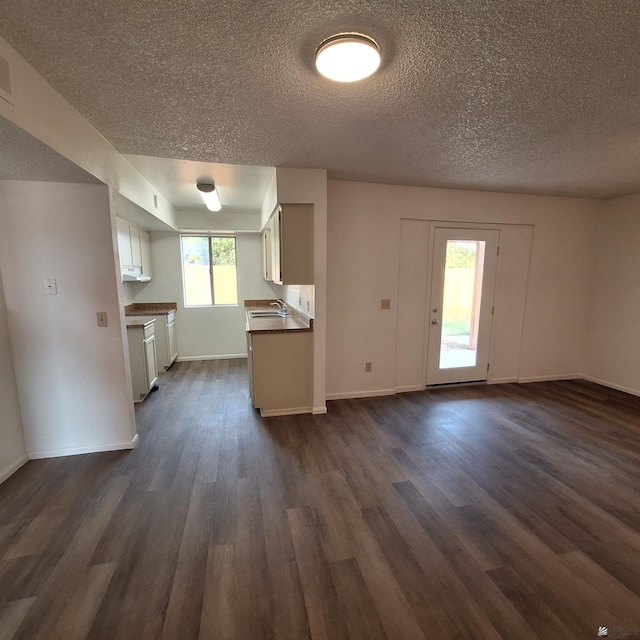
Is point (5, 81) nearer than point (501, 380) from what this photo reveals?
Yes

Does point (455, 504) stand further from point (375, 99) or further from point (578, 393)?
point (578, 393)

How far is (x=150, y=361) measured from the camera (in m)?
3.97

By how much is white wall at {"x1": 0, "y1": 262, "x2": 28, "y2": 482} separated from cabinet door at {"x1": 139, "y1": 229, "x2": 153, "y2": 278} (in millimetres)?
2552

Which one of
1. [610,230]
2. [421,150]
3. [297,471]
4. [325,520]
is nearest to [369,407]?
[297,471]

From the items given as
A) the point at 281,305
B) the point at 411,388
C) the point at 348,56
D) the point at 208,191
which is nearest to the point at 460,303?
the point at 411,388

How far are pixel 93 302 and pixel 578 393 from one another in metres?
5.54

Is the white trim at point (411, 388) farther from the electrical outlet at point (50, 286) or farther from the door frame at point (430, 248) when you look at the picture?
the electrical outlet at point (50, 286)

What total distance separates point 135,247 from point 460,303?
15.0ft

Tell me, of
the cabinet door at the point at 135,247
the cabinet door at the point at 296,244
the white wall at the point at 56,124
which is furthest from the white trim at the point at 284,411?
the cabinet door at the point at 135,247

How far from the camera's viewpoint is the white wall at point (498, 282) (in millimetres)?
3648

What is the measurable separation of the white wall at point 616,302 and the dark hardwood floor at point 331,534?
1.43 metres

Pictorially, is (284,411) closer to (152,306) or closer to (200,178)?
Answer: (200,178)

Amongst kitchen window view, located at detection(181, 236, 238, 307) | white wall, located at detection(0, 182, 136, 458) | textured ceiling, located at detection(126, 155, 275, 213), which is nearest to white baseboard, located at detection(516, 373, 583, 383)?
textured ceiling, located at detection(126, 155, 275, 213)

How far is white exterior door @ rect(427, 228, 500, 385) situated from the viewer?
3.98 meters
